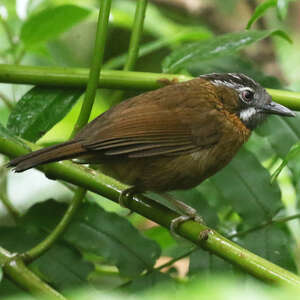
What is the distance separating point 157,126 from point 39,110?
530 millimetres

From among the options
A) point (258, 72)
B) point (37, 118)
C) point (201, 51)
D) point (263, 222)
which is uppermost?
point (258, 72)

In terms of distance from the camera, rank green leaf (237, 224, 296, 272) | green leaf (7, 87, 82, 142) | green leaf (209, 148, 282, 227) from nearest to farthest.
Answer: green leaf (237, 224, 296, 272)
green leaf (209, 148, 282, 227)
green leaf (7, 87, 82, 142)

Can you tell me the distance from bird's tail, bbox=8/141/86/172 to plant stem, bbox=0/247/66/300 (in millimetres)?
330

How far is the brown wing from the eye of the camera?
228 centimetres

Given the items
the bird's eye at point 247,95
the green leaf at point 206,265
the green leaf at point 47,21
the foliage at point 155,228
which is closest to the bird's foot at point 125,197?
the foliage at point 155,228

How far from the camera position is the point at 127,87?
2.43m

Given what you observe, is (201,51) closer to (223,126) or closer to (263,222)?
(223,126)

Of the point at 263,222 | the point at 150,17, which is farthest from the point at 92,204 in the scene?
the point at 150,17

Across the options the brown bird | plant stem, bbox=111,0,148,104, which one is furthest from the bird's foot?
plant stem, bbox=111,0,148,104

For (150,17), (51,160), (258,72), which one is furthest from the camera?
(150,17)

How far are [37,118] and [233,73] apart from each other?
934 mm

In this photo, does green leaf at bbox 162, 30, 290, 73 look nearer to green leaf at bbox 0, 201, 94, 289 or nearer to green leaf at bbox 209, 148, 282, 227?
green leaf at bbox 209, 148, 282, 227

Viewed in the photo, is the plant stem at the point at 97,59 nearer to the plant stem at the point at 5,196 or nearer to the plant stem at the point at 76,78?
the plant stem at the point at 76,78

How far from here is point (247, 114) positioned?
2.73m
